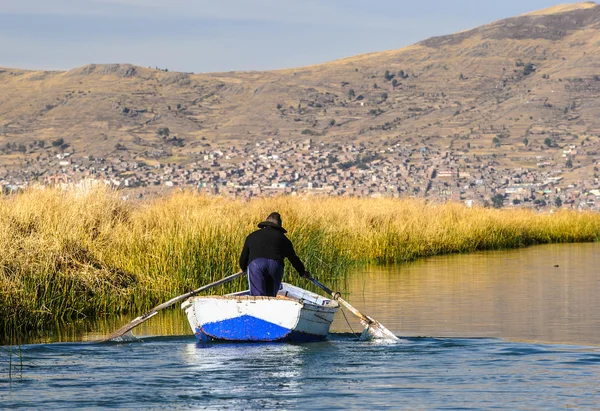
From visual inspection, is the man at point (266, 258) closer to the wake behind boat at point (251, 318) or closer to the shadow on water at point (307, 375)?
the wake behind boat at point (251, 318)

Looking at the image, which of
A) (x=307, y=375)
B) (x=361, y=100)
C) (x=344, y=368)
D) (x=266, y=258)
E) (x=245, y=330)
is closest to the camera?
(x=307, y=375)

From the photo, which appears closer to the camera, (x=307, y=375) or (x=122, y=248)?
(x=307, y=375)

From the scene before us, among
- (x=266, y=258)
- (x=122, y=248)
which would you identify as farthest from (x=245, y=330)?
(x=122, y=248)

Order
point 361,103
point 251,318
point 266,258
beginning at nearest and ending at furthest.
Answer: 1. point 251,318
2. point 266,258
3. point 361,103

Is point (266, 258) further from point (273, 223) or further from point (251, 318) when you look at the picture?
point (251, 318)

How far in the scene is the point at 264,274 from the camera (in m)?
16.2

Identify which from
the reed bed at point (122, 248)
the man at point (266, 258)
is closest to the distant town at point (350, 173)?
the reed bed at point (122, 248)

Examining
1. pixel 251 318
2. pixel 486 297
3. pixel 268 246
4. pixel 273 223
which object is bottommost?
pixel 486 297

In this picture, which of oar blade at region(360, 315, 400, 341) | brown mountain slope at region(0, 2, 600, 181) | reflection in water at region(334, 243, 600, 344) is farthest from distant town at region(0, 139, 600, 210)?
oar blade at region(360, 315, 400, 341)

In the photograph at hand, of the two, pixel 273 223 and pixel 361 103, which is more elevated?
pixel 361 103

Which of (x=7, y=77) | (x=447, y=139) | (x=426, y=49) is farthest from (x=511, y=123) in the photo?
(x=7, y=77)

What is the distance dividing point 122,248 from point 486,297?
7278 mm

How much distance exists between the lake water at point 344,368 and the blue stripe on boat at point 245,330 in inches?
9.1

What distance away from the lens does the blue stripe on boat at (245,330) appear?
1518 cm
